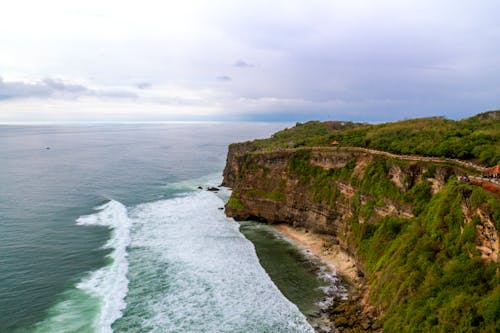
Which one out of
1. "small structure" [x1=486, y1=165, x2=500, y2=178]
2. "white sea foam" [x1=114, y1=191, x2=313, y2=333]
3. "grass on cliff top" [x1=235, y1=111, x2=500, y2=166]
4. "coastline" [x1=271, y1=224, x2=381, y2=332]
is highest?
"grass on cliff top" [x1=235, y1=111, x2=500, y2=166]

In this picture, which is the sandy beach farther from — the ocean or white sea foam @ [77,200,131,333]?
white sea foam @ [77,200,131,333]

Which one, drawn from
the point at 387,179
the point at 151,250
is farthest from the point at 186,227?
the point at 387,179

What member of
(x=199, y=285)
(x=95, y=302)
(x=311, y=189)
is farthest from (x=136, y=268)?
(x=311, y=189)

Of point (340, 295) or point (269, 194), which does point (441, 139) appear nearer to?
point (340, 295)

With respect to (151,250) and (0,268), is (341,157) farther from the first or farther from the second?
(0,268)

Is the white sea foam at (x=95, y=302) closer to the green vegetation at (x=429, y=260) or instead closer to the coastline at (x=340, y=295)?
the coastline at (x=340, y=295)

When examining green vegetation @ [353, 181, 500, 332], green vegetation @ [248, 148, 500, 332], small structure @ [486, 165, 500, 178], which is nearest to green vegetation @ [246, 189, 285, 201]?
green vegetation @ [248, 148, 500, 332]

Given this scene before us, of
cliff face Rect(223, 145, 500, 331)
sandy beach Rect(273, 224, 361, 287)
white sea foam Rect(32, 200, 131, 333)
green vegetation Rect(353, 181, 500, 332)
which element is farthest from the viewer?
sandy beach Rect(273, 224, 361, 287)
